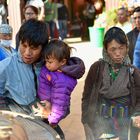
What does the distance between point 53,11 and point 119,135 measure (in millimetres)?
9944

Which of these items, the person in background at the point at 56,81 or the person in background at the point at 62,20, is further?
the person in background at the point at 62,20

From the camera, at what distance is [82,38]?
650 inches

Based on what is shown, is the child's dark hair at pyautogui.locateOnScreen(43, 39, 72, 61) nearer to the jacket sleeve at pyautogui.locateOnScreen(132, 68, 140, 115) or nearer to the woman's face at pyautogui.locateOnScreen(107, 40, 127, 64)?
the woman's face at pyautogui.locateOnScreen(107, 40, 127, 64)

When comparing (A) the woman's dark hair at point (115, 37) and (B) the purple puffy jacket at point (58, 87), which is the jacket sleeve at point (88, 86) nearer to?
(A) the woman's dark hair at point (115, 37)

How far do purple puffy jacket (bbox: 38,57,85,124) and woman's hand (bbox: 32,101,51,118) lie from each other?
1.0 inches

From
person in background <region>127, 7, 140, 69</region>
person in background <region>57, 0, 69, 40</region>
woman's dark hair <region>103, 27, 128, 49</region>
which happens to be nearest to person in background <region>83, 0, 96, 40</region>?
person in background <region>57, 0, 69, 40</region>

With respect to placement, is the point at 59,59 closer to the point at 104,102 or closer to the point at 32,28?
the point at 32,28

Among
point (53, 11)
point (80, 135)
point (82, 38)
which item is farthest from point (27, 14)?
point (82, 38)

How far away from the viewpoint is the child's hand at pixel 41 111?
2818 mm

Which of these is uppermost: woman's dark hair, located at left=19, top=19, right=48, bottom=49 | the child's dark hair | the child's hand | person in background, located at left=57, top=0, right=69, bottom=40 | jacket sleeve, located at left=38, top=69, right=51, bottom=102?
woman's dark hair, located at left=19, top=19, right=48, bottom=49

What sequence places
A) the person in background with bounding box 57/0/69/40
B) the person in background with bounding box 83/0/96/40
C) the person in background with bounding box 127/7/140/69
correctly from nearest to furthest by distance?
the person in background with bounding box 127/7/140/69, the person in background with bounding box 57/0/69/40, the person in background with bounding box 83/0/96/40

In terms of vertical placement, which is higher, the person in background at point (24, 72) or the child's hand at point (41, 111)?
the person in background at point (24, 72)

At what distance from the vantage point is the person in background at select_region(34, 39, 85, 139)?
2.85 metres

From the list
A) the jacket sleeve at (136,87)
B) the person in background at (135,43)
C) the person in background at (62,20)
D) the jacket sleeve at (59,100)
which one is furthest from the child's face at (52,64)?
the person in background at (62,20)
